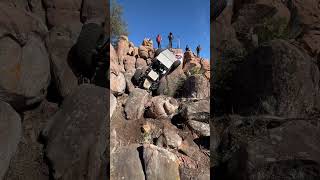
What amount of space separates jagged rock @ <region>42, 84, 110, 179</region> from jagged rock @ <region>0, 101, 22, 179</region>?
172 millimetres

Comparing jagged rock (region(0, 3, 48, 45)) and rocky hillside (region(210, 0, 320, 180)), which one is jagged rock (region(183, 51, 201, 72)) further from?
jagged rock (region(0, 3, 48, 45))

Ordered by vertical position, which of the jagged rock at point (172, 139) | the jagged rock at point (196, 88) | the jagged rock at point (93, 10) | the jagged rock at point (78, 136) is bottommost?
the jagged rock at point (172, 139)

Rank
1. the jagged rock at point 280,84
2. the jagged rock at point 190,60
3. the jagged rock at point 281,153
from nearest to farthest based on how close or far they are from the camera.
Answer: the jagged rock at point 281,153
the jagged rock at point 280,84
the jagged rock at point 190,60

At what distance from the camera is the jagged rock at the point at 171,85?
184 inches

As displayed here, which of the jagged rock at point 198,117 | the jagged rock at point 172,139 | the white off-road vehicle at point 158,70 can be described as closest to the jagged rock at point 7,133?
the jagged rock at point 172,139

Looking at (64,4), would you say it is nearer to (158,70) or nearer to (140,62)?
(158,70)

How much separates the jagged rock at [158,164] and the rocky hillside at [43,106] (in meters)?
1.29

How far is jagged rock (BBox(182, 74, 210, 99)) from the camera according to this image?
4.38 metres

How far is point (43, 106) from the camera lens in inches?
75.1

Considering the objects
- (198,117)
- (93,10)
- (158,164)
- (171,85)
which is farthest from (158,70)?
(93,10)

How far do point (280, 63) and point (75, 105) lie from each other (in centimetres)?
210

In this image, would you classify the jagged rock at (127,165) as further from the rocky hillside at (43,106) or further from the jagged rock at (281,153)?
the rocky hillside at (43,106)

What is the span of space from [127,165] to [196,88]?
1.69 metres

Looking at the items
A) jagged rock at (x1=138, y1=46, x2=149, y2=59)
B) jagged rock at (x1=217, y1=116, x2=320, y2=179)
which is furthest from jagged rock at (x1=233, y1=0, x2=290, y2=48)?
jagged rock at (x1=138, y1=46, x2=149, y2=59)
